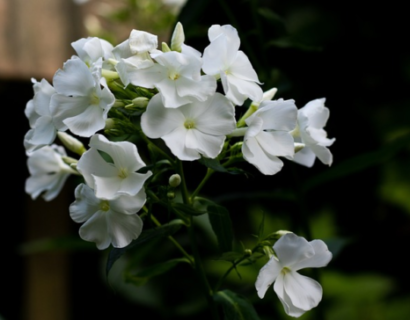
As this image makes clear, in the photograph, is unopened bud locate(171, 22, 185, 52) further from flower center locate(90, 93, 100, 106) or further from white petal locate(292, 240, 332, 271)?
white petal locate(292, 240, 332, 271)

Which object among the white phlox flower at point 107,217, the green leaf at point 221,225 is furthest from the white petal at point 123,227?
the green leaf at point 221,225

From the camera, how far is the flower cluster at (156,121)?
1.64 ft

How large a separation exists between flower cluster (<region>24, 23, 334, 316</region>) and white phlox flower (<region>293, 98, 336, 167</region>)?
62 mm

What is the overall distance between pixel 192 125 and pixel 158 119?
0.11ft

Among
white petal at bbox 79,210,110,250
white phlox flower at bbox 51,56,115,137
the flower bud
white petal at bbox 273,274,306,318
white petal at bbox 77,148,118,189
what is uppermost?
white phlox flower at bbox 51,56,115,137

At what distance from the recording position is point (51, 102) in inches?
21.3

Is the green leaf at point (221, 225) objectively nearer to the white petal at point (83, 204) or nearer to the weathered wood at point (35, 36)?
the white petal at point (83, 204)

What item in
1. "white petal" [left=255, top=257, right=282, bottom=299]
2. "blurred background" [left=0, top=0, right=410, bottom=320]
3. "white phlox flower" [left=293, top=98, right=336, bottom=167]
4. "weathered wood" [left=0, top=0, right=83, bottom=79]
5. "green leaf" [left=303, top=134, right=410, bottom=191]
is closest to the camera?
"white petal" [left=255, top=257, right=282, bottom=299]

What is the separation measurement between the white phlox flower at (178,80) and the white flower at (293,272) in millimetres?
148

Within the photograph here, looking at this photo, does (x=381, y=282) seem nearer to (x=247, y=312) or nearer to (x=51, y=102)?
(x=247, y=312)

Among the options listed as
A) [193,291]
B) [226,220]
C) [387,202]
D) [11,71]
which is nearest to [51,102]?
[226,220]

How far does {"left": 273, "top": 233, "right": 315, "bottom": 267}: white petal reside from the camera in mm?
504

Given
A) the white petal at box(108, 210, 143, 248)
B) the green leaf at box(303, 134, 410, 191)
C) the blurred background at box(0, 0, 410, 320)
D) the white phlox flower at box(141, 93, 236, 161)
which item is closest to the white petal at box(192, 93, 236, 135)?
the white phlox flower at box(141, 93, 236, 161)

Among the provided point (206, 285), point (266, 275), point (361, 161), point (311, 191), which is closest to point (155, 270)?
point (206, 285)
